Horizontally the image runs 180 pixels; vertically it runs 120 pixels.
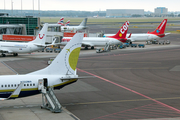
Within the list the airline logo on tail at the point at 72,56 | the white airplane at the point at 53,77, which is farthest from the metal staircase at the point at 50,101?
the airline logo on tail at the point at 72,56

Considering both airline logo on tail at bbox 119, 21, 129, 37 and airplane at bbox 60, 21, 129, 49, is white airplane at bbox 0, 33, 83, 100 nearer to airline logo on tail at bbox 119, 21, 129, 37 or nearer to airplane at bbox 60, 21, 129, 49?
airplane at bbox 60, 21, 129, 49

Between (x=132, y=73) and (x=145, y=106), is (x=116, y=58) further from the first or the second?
(x=145, y=106)

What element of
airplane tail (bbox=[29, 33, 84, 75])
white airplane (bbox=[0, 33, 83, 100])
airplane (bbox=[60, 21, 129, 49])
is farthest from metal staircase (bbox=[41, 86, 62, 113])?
airplane (bbox=[60, 21, 129, 49])

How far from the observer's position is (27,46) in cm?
6756

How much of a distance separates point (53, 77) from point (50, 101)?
2.61m

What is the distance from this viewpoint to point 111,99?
107 ft

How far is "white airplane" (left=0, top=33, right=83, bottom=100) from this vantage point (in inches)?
1080

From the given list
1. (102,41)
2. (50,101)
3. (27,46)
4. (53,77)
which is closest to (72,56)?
(53,77)

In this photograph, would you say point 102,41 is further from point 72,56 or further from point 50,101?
point 50,101

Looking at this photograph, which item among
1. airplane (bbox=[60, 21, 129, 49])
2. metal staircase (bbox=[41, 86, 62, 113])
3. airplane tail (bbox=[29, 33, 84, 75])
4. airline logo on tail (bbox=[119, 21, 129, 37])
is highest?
airline logo on tail (bbox=[119, 21, 129, 37])

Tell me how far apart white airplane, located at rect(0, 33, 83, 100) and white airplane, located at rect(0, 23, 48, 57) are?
38860 millimetres

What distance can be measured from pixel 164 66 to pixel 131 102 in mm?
26750

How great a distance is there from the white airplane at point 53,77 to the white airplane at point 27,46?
127 feet

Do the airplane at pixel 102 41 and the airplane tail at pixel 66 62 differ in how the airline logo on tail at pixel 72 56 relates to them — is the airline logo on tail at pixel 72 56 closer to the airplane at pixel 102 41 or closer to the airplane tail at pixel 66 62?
the airplane tail at pixel 66 62
